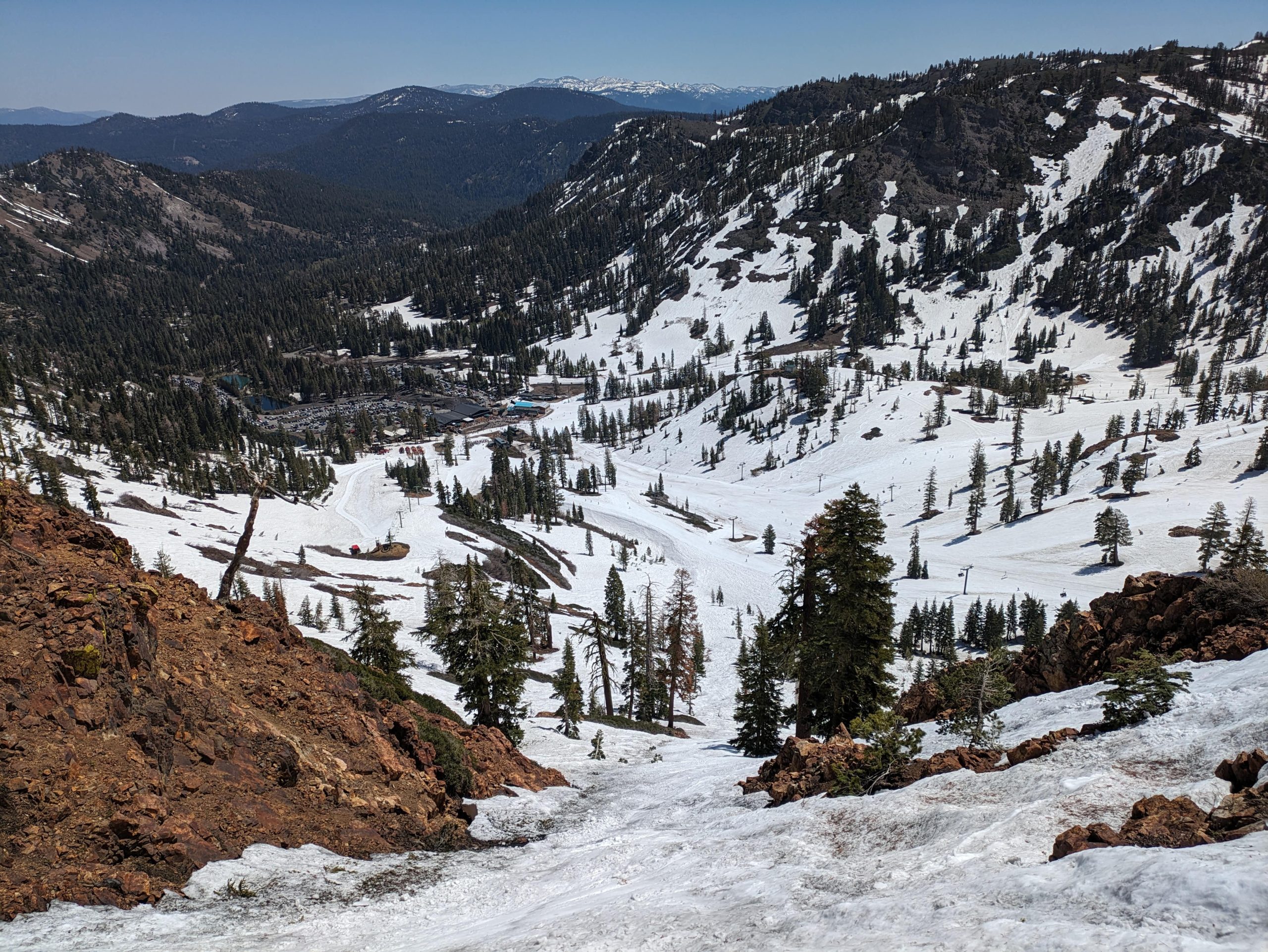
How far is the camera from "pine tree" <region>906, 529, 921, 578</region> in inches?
5246

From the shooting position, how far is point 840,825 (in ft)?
46.3

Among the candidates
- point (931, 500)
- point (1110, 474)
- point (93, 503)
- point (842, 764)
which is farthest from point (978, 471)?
point (93, 503)

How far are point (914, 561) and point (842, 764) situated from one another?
12751 cm

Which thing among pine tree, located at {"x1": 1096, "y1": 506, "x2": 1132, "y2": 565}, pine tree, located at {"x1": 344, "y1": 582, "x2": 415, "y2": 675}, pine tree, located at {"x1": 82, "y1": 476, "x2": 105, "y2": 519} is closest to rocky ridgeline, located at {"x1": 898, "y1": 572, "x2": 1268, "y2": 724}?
pine tree, located at {"x1": 344, "y1": 582, "x2": 415, "y2": 675}

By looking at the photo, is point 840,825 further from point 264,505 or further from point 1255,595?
point 264,505

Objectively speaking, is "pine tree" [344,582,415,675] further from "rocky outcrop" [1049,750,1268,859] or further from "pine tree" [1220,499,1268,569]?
"pine tree" [1220,499,1268,569]

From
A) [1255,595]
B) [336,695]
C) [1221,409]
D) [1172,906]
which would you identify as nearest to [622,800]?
[336,695]

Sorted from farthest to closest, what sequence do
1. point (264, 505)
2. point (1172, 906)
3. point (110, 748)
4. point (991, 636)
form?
point (264, 505) < point (991, 636) < point (110, 748) < point (1172, 906)

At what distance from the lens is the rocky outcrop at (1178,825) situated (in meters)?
8.72

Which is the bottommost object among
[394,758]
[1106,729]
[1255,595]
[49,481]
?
[49,481]

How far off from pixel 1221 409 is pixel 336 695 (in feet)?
769

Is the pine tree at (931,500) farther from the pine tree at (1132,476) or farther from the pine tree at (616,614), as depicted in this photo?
the pine tree at (616,614)

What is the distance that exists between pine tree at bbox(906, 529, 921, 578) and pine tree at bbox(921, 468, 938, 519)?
18966 mm

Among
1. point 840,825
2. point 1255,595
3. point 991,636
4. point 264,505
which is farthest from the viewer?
point 264,505
